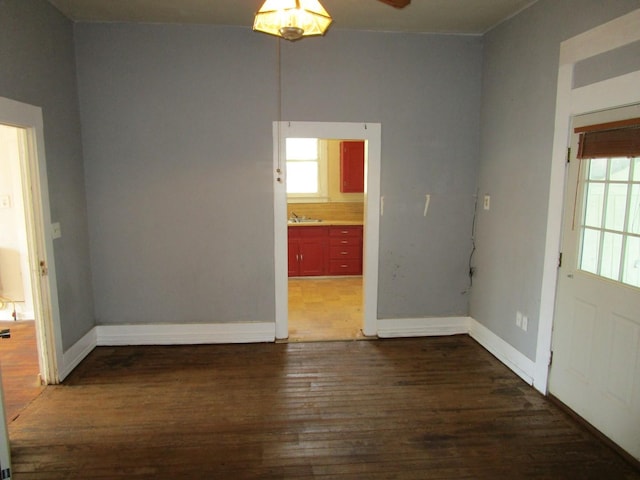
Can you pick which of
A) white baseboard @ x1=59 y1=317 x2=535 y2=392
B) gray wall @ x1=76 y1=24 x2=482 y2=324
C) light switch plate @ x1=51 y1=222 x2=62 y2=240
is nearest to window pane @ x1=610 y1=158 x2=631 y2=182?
gray wall @ x1=76 y1=24 x2=482 y2=324

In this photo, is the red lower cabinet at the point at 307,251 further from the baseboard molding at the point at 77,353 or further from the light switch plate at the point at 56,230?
the light switch plate at the point at 56,230

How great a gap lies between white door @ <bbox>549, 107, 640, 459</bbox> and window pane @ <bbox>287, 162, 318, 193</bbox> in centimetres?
442

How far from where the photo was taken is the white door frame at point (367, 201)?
3.74 m

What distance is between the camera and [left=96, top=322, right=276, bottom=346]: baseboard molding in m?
3.85

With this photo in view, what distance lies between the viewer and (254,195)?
3787 mm

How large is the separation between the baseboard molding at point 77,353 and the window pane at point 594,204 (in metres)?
3.93

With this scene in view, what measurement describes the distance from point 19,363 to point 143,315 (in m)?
1.02

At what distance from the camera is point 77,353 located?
11.4 ft

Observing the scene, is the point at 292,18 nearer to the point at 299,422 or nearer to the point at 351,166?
the point at 299,422

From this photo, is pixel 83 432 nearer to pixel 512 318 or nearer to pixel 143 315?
pixel 143 315

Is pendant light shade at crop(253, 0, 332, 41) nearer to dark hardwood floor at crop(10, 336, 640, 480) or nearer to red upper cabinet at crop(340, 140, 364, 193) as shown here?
dark hardwood floor at crop(10, 336, 640, 480)

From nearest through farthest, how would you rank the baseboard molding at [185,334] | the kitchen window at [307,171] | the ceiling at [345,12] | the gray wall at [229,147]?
the ceiling at [345,12], the gray wall at [229,147], the baseboard molding at [185,334], the kitchen window at [307,171]

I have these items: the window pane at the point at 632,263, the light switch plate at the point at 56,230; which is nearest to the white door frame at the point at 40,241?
the light switch plate at the point at 56,230

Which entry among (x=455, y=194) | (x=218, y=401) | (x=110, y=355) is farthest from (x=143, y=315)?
(x=455, y=194)
